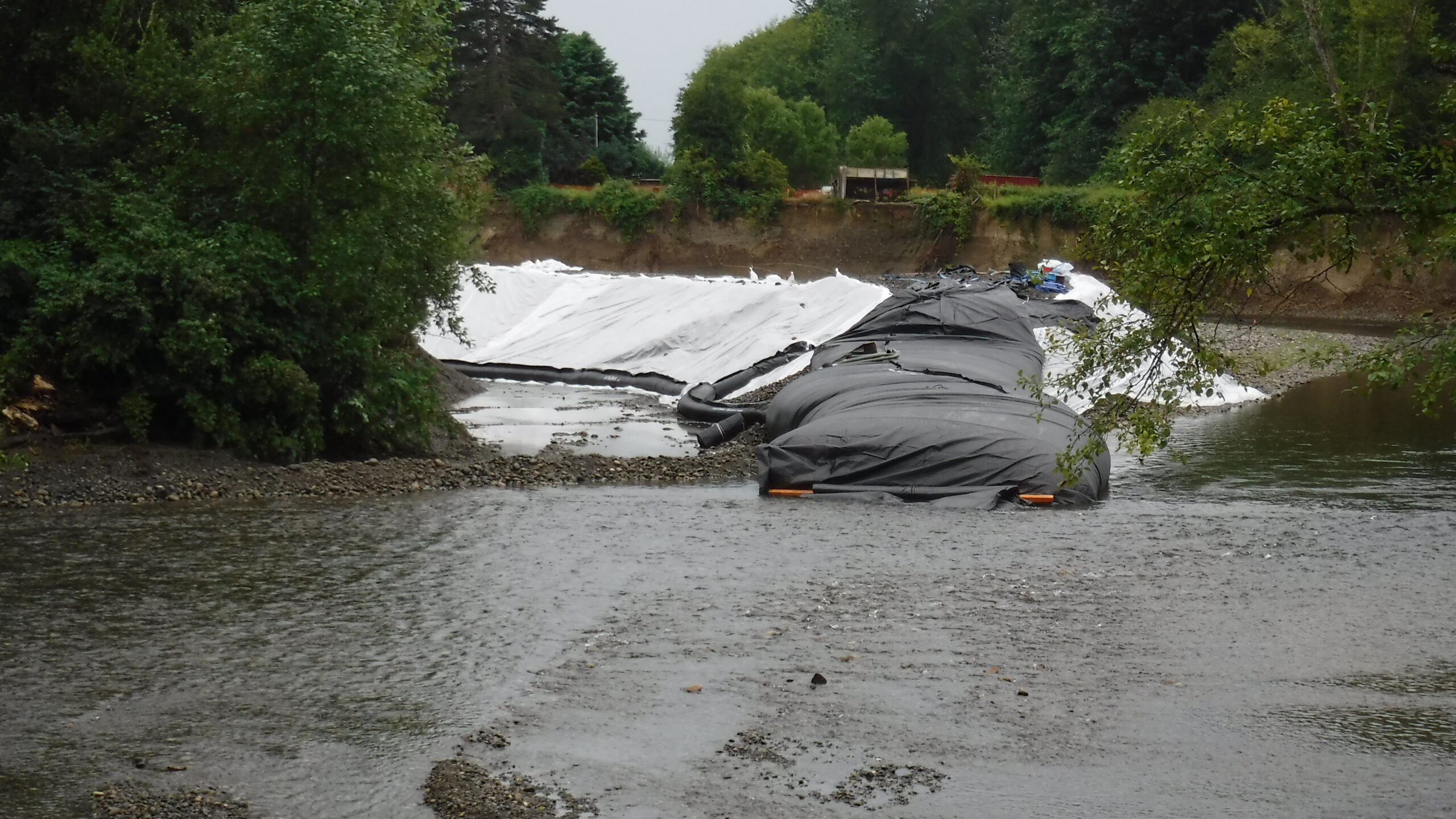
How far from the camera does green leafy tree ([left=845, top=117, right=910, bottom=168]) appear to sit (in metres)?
59.3

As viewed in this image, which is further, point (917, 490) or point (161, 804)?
point (917, 490)

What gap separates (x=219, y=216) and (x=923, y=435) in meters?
7.91

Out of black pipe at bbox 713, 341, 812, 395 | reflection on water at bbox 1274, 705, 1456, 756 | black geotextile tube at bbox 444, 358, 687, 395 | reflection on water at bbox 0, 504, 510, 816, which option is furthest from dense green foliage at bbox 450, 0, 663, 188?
reflection on water at bbox 1274, 705, 1456, 756

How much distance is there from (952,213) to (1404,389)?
2542cm

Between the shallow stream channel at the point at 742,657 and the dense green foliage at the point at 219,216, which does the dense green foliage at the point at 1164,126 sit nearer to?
the shallow stream channel at the point at 742,657

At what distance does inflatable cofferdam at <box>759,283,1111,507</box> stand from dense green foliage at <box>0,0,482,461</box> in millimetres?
4654

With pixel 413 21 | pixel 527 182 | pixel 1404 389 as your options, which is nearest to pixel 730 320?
pixel 413 21

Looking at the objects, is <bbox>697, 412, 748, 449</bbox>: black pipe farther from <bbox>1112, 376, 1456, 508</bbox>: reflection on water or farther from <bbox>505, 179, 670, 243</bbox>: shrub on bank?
<bbox>505, 179, 670, 243</bbox>: shrub on bank

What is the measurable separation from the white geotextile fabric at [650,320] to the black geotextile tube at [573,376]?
0.21 metres

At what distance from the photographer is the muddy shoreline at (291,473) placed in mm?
12906

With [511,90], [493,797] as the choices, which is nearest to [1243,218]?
[493,797]

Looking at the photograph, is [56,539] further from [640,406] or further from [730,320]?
[730,320]

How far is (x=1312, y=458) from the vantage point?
1666 cm

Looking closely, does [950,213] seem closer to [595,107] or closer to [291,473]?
[595,107]
